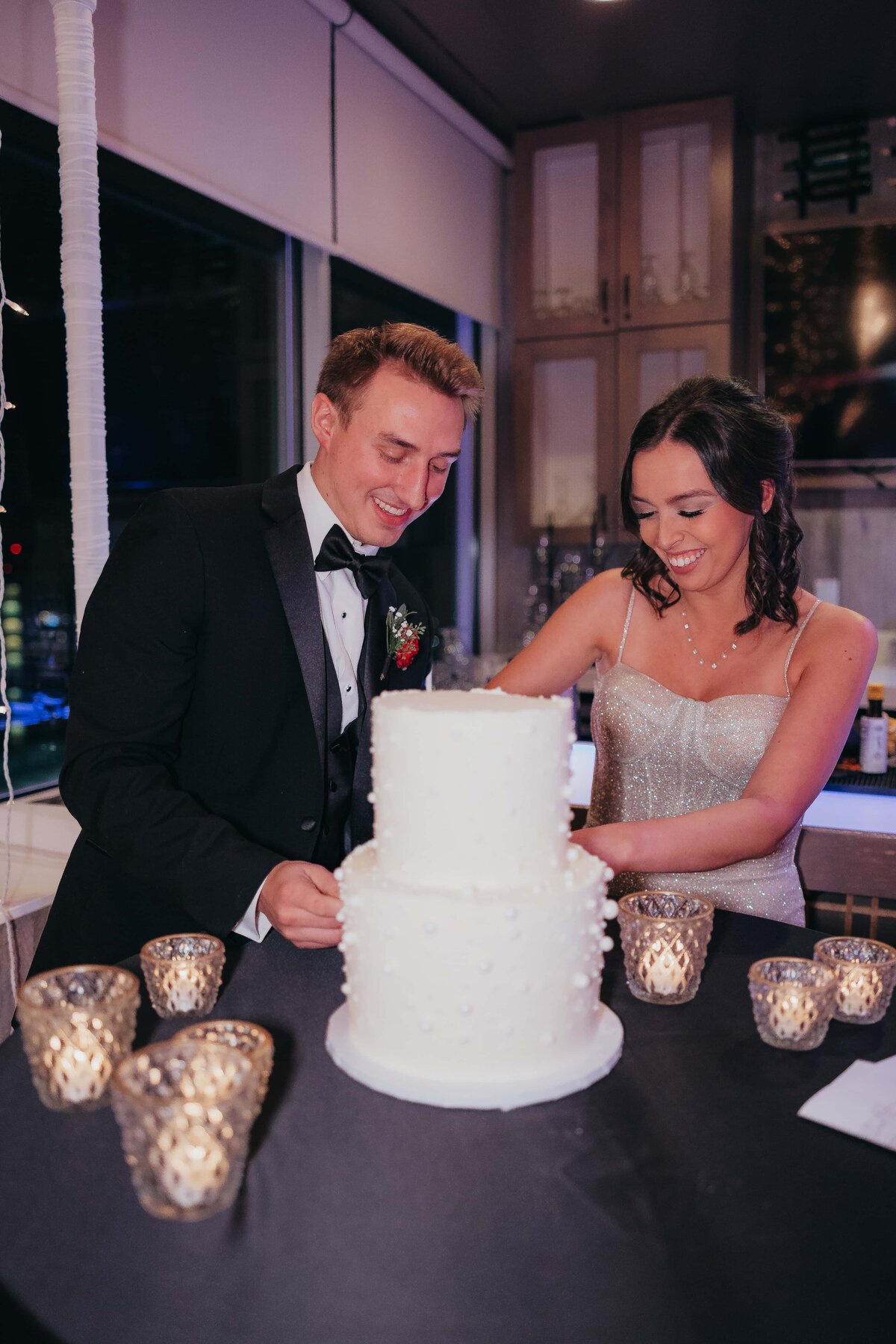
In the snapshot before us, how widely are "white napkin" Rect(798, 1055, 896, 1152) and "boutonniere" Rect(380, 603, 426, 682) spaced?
1.09m

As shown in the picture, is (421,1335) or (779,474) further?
(779,474)

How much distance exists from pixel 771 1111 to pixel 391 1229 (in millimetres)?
423

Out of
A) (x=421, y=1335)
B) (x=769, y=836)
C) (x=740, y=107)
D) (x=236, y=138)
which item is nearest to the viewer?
(x=421, y=1335)

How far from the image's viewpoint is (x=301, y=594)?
185 cm

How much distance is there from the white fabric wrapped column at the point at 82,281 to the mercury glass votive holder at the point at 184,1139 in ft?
4.97

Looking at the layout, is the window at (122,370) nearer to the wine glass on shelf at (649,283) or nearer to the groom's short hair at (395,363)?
Answer: the groom's short hair at (395,363)

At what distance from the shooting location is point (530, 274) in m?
4.75

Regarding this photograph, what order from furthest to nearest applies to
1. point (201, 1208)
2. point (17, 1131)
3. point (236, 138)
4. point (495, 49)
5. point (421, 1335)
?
point (495, 49)
point (236, 138)
point (17, 1131)
point (201, 1208)
point (421, 1335)

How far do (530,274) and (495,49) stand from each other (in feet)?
3.23

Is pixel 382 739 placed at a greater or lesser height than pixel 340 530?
lesser

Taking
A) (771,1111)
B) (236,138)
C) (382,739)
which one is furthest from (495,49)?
(771,1111)

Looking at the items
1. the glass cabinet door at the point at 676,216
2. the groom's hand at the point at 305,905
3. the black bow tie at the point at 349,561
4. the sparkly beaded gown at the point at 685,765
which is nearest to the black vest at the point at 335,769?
the black bow tie at the point at 349,561

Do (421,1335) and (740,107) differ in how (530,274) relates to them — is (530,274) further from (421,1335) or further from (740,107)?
(421,1335)

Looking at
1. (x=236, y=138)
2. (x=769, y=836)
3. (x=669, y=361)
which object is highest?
(x=236, y=138)
